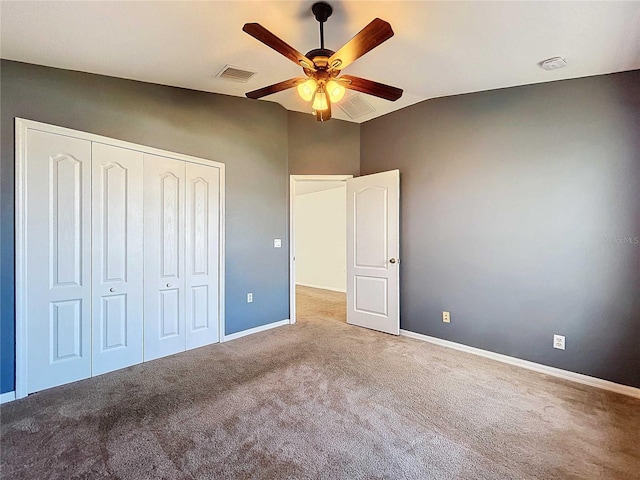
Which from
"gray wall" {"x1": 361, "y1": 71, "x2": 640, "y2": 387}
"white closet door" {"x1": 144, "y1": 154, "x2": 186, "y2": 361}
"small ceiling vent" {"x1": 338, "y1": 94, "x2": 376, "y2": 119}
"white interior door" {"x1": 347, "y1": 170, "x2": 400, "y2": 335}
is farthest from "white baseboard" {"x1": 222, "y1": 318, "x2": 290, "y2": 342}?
"small ceiling vent" {"x1": 338, "y1": 94, "x2": 376, "y2": 119}

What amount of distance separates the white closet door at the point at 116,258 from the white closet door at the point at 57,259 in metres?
0.07

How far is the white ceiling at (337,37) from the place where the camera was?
6.30ft

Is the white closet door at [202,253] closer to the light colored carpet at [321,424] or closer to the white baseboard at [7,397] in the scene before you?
the light colored carpet at [321,424]

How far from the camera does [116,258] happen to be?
2.86 meters

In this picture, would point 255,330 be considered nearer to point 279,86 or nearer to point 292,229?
point 292,229

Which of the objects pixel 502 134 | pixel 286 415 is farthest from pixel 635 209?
pixel 286 415

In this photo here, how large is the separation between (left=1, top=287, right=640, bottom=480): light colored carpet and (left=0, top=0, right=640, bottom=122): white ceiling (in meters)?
2.55

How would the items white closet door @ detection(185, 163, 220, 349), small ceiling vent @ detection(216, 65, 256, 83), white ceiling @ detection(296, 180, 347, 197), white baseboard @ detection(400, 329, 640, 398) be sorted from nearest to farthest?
white baseboard @ detection(400, 329, 640, 398) → small ceiling vent @ detection(216, 65, 256, 83) → white closet door @ detection(185, 163, 220, 349) → white ceiling @ detection(296, 180, 347, 197)

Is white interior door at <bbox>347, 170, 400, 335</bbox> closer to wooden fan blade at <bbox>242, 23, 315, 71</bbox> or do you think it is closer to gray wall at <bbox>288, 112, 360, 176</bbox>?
gray wall at <bbox>288, 112, 360, 176</bbox>

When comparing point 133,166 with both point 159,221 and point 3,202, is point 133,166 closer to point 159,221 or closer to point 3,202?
point 159,221

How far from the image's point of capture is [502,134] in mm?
3133

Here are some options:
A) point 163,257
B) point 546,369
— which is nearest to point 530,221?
point 546,369

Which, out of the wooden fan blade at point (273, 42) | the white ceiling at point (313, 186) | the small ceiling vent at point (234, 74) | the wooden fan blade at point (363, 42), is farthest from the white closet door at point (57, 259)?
the white ceiling at point (313, 186)

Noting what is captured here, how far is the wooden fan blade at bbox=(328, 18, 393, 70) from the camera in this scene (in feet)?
5.43
